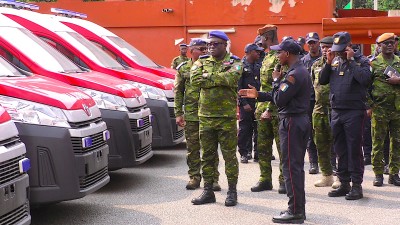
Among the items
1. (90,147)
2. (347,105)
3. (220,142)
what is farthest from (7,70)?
(347,105)

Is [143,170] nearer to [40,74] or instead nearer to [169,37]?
[40,74]

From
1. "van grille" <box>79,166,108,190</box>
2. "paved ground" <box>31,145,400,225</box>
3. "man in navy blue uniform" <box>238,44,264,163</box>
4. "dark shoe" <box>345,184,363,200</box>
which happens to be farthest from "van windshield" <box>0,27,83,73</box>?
"dark shoe" <box>345,184,363,200</box>

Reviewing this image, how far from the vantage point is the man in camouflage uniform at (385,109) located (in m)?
8.83

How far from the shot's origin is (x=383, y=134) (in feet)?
29.2

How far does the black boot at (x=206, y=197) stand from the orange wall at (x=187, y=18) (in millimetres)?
10618

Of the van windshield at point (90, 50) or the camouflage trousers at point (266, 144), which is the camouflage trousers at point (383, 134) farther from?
the van windshield at point (90, 50)

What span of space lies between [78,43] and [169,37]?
911cm

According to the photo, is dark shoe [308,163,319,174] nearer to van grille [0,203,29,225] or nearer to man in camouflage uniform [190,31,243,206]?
man in camouflage uniform [190,31,243,206]

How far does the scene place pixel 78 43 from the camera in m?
9.65

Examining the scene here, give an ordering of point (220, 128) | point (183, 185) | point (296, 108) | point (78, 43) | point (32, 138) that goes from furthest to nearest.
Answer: point (78, 43) → point (183, 185) → point (220, 128) → point (296, 108) → point (32, 138)

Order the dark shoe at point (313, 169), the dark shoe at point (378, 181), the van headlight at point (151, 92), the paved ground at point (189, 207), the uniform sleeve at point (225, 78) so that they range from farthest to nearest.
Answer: the van headlight at point (151, 92), the dark shoe at point (313, 169), the dark shoe at point (378, 181), the uniform sleeve at point (225, 78), the paved ground at point (189, 207)

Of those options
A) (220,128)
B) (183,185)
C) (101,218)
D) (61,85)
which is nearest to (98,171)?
(101,218)

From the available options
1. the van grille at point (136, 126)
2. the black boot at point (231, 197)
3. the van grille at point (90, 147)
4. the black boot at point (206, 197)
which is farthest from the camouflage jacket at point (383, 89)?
the van grille at point (90, 147)

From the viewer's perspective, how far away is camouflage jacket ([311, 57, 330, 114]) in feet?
28.8
